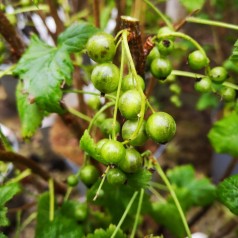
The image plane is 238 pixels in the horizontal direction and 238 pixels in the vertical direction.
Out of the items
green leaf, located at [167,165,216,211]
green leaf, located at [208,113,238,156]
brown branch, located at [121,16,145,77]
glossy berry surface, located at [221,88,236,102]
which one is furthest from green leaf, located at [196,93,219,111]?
brown branch, located at [121,16,145,77]

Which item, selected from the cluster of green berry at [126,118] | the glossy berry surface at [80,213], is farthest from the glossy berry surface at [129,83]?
the glossy berry surface at [80,213]

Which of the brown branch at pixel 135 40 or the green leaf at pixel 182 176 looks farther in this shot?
the green leaf at pixel 182 176

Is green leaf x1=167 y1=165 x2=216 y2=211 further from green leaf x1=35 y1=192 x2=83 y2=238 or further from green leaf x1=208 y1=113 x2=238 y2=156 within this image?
green leaf x1=35 y1=192 x2=83 y2=238

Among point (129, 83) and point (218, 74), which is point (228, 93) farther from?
point (129, 83)

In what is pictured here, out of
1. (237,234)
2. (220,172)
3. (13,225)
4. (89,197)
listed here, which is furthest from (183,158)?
(89,197)

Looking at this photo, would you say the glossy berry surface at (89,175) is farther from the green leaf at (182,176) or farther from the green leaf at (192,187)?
the green leaf at (182,176)

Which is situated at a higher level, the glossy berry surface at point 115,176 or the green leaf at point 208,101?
the glossy berry surface at point 115,176
